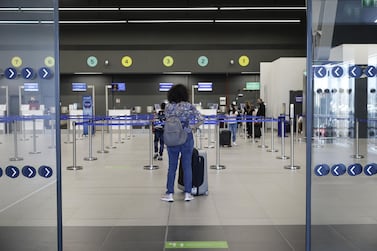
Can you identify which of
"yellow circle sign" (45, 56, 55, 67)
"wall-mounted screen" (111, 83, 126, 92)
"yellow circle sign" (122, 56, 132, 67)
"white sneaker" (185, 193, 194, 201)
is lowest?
"white sneaker" (185, 193, 194, 201)

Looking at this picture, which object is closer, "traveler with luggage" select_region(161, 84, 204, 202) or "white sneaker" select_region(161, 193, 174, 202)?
"traveler with luggage" select_region(161, 84, 204, 202)

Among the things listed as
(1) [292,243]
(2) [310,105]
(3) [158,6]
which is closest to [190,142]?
(1) [292,243]

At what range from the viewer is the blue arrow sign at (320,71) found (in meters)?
3.51

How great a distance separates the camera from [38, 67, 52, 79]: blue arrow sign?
11.8 ft

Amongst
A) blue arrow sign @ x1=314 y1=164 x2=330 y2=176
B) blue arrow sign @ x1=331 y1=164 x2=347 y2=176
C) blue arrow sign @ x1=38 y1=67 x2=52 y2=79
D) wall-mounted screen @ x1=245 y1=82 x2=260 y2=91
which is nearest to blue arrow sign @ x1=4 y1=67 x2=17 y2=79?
blue arrow sign @ x1=38 y1=67 x2=52 y2=79

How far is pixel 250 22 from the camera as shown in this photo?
24.3 meters

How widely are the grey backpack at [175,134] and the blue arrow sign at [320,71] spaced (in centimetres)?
250

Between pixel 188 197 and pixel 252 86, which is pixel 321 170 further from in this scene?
pixel 252 86

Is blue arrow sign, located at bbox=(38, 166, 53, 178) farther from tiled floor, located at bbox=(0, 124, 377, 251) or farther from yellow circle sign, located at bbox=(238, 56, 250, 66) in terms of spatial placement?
yellow circle sign, located at bbox=(238, 56, 250, 66)

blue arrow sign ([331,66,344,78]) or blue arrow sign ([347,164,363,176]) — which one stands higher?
blue arrow sign ([331,66,344,78])

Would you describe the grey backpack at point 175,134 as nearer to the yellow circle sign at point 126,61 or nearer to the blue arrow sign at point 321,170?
the blue arrow sign at point 321,170

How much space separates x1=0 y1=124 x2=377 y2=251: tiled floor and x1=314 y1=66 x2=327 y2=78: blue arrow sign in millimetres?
978

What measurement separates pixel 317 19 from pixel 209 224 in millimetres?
2487

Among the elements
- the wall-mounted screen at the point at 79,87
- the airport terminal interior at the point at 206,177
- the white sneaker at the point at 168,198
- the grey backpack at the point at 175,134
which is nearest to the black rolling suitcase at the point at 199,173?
the airport terminal interior at the point at 206,177
